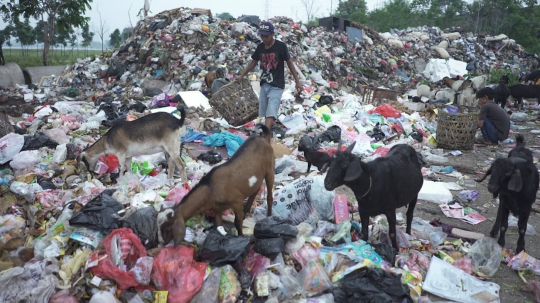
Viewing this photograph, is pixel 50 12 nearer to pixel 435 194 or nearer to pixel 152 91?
pixel 152 91

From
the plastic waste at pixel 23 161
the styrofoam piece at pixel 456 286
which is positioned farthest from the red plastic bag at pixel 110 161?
the styrofoam piece at pixel 456 286

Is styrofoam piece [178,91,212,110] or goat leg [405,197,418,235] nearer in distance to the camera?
goat leg [405,197,418,235]

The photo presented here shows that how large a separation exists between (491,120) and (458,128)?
100 cm

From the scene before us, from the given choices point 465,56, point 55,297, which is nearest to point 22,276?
point 55,297

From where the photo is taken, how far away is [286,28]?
15.2 metres

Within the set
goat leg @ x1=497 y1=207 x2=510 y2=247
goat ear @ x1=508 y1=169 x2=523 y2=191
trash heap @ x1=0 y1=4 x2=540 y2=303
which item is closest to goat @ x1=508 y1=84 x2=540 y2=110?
trash heap @ x1=0 y1=4 x2=540 y2=303

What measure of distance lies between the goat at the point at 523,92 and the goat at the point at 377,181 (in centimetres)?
1022

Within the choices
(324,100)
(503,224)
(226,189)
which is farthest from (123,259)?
(324,100)

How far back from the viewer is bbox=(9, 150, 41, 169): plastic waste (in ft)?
18.3

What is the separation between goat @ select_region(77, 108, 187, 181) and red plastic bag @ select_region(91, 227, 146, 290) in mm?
2063

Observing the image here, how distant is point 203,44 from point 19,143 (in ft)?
25.9

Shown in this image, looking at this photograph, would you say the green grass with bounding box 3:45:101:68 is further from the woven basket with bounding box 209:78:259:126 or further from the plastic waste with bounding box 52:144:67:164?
the plastic waste with bounding box 52:144:67:164

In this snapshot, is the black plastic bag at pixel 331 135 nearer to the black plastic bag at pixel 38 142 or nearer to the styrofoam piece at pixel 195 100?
the styrofoam piece at pixel 195 100

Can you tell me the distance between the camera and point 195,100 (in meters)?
9.55
